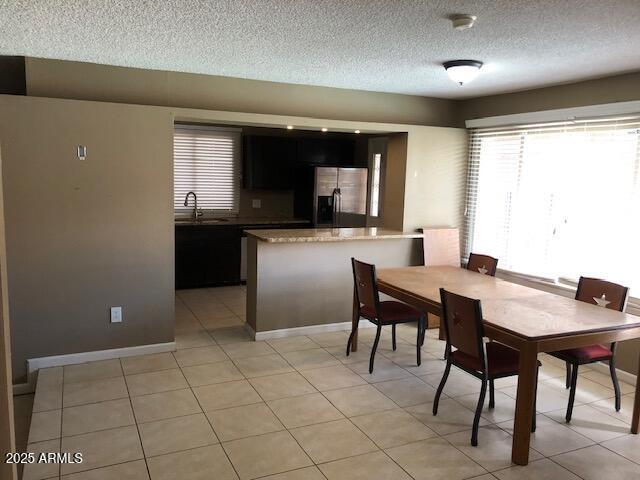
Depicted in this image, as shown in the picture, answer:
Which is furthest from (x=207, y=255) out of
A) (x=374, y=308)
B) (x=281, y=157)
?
(x=374, y=308)

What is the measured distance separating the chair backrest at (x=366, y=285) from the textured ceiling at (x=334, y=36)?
1.58m

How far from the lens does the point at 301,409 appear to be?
3377 mm

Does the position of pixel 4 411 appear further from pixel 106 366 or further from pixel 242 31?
pixel 106 366

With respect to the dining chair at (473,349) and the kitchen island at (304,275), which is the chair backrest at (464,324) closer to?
the dining chair at (473,349)

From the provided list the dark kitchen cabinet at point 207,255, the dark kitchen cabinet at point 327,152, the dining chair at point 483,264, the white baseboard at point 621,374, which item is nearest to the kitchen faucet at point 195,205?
the dark kitchen cabinet at point 207,255

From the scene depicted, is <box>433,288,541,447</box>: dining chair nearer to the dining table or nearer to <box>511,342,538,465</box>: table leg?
the dining table

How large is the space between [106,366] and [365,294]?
84.2 inches

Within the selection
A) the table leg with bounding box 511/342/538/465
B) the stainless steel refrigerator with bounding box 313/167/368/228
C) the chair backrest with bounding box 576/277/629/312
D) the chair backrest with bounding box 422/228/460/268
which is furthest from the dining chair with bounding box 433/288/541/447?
the stainless steel refrigerator with bounding box 313/167/368/228

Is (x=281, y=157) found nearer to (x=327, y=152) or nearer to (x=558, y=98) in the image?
(x=327, y=152)

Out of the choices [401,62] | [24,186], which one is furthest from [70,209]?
[401,62]

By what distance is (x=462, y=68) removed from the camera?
364 cm

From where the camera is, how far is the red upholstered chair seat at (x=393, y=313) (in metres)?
4.01

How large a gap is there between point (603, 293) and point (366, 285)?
1710 mm

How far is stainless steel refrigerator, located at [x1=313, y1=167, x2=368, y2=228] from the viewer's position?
21.7ft
